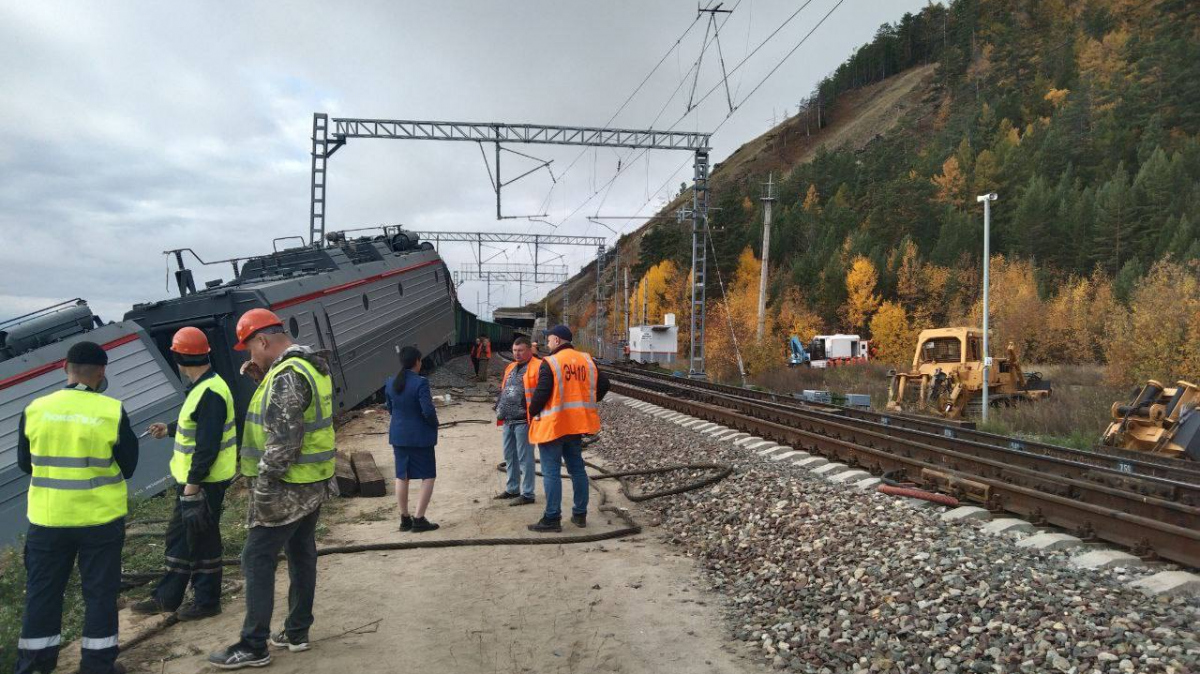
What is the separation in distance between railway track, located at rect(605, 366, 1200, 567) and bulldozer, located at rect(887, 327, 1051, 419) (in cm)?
360

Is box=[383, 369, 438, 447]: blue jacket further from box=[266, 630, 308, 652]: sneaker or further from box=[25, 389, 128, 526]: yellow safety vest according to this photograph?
box=[25, 389, 128, 526]: yellow safety vest

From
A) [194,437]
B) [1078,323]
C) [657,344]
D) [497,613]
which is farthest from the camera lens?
[657,344]

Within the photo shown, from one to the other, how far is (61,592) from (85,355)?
49.4 inches

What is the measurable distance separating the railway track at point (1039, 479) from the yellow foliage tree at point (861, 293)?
151 ft

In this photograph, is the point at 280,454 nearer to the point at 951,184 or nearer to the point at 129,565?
the point at 129,565

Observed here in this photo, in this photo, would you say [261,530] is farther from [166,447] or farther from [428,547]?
[166,447]

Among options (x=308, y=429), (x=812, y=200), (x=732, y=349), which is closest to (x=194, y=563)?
(x=308, y=429)

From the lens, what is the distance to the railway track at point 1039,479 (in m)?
5.40

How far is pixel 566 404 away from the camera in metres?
6.75

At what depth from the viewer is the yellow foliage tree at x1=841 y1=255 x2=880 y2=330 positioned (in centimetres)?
5691

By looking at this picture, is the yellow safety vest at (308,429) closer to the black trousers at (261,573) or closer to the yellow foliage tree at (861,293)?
the black trousers at (261,573)

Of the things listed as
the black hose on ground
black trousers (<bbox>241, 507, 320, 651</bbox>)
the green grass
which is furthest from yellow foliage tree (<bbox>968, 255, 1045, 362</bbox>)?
black trousers (<bbox>241, 507, 320, 651</bbox>)

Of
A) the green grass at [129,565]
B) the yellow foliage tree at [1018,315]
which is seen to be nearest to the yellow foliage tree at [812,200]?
the yellow foliage tree at [1018,315]

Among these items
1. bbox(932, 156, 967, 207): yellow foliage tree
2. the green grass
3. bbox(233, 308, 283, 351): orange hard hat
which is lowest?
the green grass
